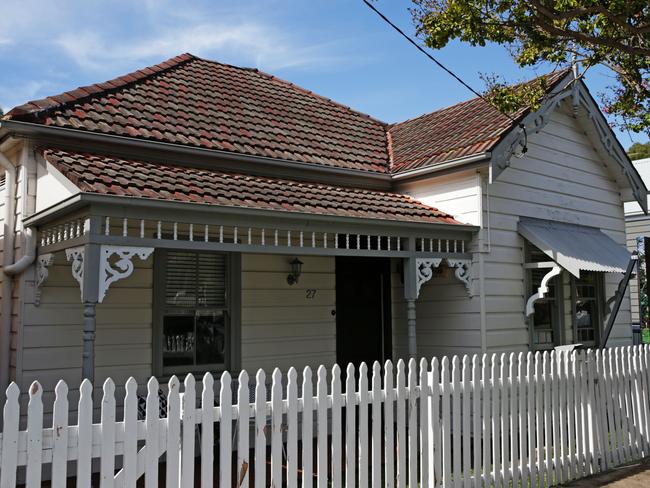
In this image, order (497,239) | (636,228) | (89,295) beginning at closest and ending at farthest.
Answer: (89,295) < (497,239) < (636,228)

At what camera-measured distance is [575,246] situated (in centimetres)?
1001

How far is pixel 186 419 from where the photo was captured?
404cm

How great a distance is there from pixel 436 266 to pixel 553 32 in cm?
339

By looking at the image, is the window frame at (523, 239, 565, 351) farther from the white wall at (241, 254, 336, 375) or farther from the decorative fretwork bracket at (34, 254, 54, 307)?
the decorative fretwork bracket at (34, 254, 54, 307)

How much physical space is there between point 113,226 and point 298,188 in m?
2.54

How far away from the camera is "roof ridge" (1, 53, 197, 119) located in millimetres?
7469

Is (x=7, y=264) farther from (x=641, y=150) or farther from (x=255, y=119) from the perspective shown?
(x=641, y=150)

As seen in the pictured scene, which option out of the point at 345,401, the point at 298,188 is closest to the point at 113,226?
the point at 298,188

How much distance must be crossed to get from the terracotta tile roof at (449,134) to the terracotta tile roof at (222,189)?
39.8 inches

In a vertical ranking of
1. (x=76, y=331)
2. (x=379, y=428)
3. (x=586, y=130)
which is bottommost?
(x=379, y=428)

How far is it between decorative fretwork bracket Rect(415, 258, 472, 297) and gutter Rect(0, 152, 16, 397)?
16.8ft

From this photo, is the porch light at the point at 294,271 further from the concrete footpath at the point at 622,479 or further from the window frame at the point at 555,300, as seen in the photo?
the concrete footpath at the point at 622,479

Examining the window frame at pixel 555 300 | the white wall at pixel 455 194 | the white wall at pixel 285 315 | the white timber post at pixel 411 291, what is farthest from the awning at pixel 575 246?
the white wall at pixel 285 315

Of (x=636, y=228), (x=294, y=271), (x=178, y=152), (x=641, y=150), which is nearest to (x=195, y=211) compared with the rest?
(x=178, y=152)
